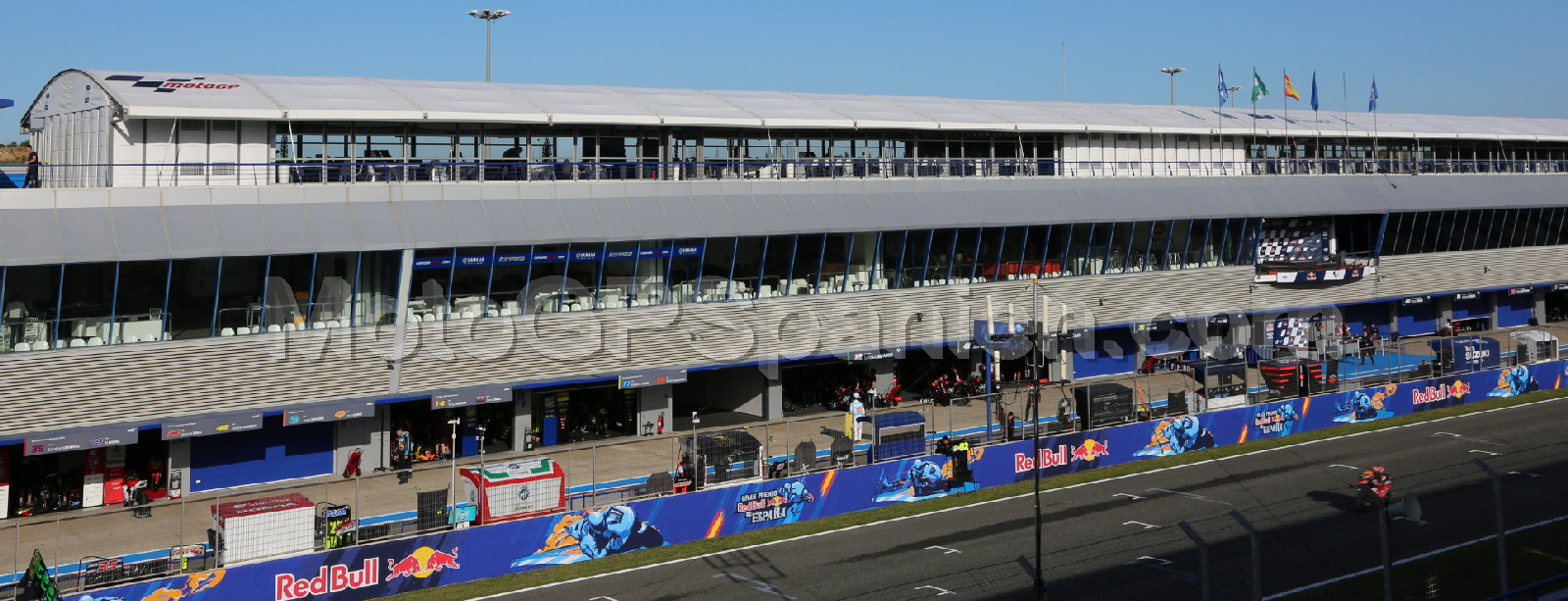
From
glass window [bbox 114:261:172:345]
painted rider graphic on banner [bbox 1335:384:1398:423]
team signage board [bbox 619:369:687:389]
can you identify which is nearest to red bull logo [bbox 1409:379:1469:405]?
painted rider graphic on banner [bbox 1335:384:1398:423]

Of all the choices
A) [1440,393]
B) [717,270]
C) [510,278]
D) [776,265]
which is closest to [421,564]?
[510,278]

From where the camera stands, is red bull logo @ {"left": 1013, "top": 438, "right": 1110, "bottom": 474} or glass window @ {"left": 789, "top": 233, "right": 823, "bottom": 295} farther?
glass window @ {"left": 789, "top": 233, "right": 823, "bottom": 295}

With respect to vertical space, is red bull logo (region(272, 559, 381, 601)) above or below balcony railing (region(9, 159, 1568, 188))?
below

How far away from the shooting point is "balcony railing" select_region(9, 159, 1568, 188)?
34812mm

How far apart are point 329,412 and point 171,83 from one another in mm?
9963

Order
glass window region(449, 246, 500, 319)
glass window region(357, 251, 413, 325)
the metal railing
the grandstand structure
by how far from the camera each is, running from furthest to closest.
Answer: glass window region(449, 246, 500, 319) < glass window region(357, 251, 413, 325) < the grandstand structure < the metal railing

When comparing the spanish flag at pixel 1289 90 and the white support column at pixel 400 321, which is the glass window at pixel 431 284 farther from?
the spanish flag at pixel 1289 90

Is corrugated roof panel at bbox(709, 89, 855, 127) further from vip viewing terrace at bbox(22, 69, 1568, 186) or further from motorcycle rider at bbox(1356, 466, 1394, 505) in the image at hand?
motorcycle rider at bbox(1356, 466, 1394, 505)

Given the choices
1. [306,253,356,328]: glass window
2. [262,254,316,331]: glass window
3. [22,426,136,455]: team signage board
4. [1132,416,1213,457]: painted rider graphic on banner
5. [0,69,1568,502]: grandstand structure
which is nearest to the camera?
[22,426,136,455]: team signage board

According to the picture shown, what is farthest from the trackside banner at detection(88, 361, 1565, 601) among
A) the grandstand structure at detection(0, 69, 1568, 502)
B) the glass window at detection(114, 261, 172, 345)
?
the glass window at detection(114, 261, 172, 345)

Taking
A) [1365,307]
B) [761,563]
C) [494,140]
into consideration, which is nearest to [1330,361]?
[1365,307]

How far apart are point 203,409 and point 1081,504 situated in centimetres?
2192

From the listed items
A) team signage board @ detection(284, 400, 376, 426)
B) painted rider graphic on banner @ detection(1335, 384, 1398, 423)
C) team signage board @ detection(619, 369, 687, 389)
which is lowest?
painted rider graphic on banner @ detection(1335, 384, 1398, 423)

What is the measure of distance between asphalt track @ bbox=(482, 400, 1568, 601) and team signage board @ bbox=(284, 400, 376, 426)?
1146cm
